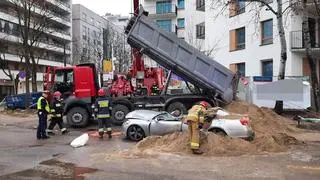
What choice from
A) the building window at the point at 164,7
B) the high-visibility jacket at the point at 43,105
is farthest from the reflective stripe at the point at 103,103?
the building window at the point at 164,7

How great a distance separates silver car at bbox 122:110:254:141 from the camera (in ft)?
49.8

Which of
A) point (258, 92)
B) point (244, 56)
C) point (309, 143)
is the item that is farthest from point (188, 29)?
point (309, 143)

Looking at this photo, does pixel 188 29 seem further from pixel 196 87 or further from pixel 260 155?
pixel 260 155

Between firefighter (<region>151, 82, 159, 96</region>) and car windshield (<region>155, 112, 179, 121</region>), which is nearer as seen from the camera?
car windshield (<region>155, 112, 179, 121</region>)

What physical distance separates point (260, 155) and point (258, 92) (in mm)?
16411

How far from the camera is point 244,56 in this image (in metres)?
42.0

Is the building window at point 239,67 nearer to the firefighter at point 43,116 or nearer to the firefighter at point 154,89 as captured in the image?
the firefighter at point 154,89

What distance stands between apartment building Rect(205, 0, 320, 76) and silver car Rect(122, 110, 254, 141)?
1701 centimetres

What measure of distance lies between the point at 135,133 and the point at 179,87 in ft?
20.6

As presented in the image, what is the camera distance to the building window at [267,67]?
3907cm

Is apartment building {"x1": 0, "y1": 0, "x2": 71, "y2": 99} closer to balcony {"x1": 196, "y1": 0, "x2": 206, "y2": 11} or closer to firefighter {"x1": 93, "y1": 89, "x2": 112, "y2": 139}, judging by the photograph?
balcony {"x1": 196, "y1": 0, "x2": 206, "y2": 11}

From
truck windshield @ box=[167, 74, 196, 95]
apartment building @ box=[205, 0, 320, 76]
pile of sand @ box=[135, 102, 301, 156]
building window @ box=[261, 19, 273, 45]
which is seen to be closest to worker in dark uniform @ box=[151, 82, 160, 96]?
truck windshield @ box=[167, 74, 196, 95]

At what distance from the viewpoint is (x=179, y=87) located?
2312 centimetres

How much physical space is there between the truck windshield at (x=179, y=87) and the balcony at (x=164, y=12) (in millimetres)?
50231
